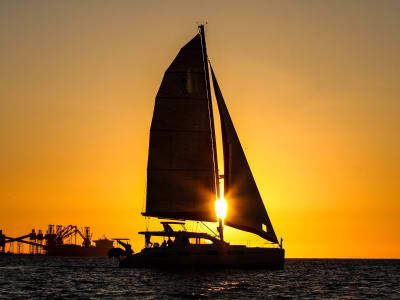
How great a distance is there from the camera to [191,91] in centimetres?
6138

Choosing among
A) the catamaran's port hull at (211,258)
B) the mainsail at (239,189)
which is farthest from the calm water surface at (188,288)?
the mainsail at (239,189)

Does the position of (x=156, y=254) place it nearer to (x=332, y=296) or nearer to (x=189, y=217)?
(x=189, y=217)

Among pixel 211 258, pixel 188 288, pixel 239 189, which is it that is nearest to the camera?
pixel 188 288

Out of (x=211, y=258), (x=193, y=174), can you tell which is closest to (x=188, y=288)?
(x=211, y=258)

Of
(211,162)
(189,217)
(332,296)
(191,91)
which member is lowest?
(332,296)

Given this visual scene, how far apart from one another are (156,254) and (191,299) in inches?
683

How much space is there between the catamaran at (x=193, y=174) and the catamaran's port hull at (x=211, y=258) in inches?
3.7

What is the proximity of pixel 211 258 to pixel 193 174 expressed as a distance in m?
7.53

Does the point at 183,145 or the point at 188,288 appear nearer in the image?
the point at 188,288

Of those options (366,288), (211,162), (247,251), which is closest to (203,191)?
(211,162)

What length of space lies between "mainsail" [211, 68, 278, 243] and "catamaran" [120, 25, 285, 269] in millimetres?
88

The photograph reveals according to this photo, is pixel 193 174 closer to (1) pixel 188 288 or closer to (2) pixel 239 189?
(2) pixel 239 189

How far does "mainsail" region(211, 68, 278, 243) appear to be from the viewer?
61031 mm

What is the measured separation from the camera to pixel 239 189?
6162cm
